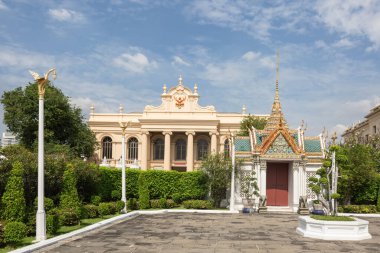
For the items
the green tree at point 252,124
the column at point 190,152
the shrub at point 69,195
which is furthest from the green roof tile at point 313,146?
the column at point 190,152

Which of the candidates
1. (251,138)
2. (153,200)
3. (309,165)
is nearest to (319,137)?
(309,165)

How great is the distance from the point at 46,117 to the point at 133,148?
20.6 metres

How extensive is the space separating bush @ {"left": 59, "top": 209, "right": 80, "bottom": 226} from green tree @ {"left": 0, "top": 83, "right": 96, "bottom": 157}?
22503 millimetres

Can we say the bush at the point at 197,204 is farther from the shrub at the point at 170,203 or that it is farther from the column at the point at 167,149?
the column at the point at 167,149

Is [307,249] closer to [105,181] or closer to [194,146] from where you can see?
[105,181]

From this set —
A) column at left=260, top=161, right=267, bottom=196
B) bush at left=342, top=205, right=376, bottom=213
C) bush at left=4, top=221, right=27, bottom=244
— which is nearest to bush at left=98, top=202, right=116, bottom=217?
bush at left=4, top=221, right=27, bottom=244

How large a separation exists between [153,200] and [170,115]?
2647 centimetres

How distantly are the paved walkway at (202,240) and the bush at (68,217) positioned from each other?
1560mm

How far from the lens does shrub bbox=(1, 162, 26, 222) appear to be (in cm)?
1477

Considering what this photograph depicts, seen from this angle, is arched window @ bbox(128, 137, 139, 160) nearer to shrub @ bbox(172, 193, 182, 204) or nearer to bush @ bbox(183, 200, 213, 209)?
shrub @ bbox(172, 193, 182, 204)

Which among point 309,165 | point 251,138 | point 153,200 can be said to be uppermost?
point 251,138

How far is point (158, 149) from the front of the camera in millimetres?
58500

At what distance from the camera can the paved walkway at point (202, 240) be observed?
13188mm

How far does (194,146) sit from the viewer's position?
57250 mm
